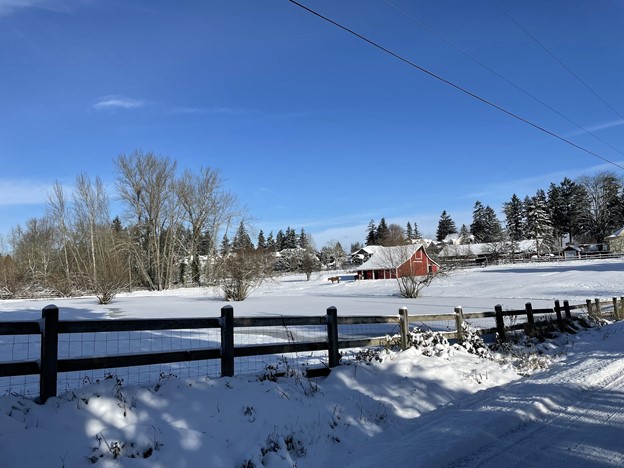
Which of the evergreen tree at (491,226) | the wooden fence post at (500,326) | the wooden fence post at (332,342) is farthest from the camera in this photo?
the evergreen tree at (491,226)

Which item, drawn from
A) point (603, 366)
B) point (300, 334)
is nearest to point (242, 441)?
point (603, 366)

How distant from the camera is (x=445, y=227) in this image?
138m

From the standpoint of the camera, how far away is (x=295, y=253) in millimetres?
115375

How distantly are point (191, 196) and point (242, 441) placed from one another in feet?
209

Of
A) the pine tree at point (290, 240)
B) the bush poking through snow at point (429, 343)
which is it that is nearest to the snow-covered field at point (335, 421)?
the bush poking through snow at point (429, 343)

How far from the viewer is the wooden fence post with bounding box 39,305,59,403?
459 centimetres

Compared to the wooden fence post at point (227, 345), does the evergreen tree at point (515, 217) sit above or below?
above

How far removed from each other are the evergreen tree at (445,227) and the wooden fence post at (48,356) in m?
138

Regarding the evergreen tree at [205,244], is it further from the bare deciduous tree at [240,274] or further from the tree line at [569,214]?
the tree line at [569,214]

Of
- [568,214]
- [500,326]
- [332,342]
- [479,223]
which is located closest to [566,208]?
[568,214]

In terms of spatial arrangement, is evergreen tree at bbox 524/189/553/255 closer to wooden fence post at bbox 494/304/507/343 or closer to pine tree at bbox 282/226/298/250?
pine tree at bbox 282/226/298/250

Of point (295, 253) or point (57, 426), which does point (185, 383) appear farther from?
point (295, 253)

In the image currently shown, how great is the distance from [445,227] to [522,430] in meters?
139

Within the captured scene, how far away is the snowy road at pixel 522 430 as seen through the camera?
4281 mm
